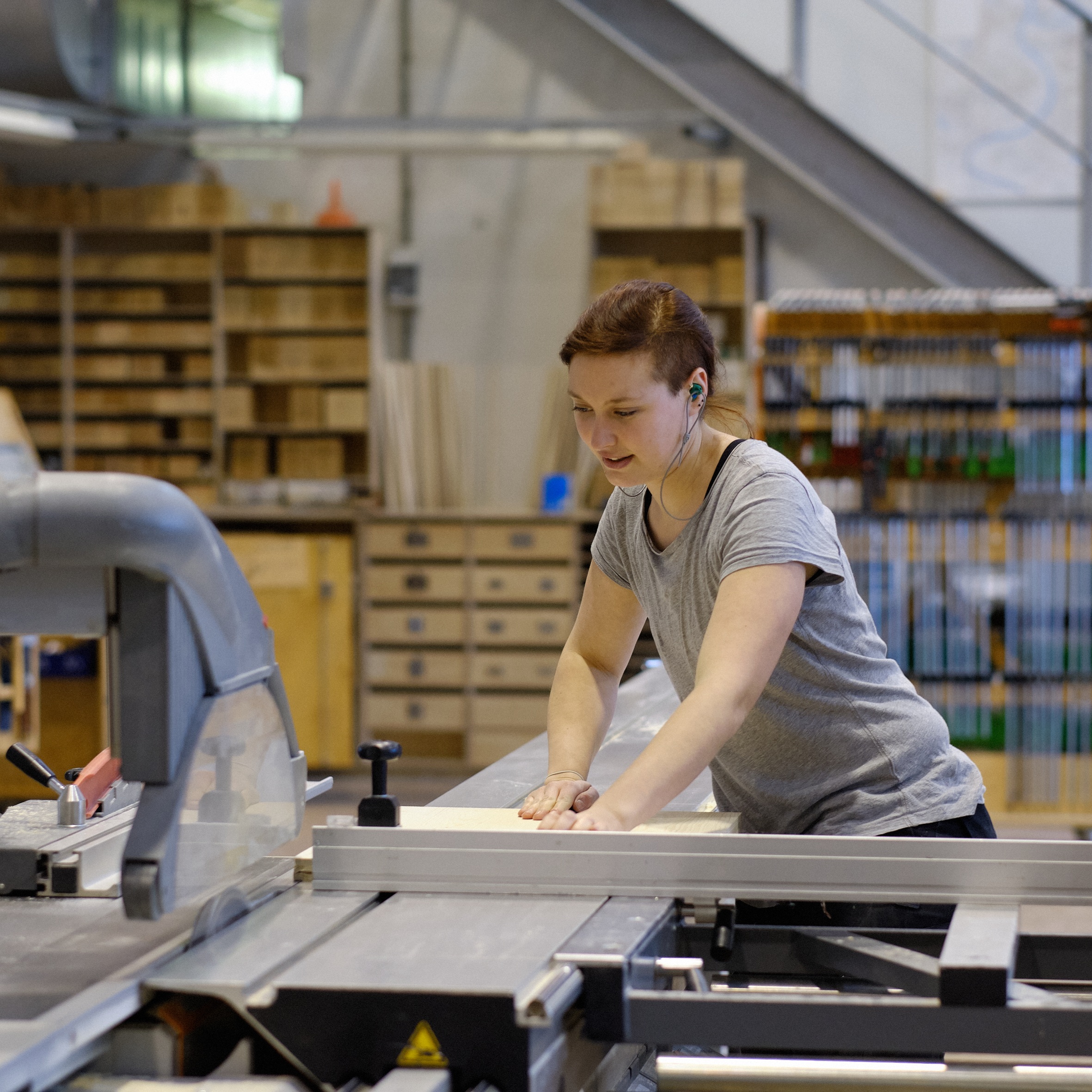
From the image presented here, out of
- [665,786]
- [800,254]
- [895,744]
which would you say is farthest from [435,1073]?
[800,254]

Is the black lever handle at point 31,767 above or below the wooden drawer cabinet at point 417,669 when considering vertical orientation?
above

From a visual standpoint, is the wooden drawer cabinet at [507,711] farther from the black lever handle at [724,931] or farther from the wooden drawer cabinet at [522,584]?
the black lever handle at [724,931]

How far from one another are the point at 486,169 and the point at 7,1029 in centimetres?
682

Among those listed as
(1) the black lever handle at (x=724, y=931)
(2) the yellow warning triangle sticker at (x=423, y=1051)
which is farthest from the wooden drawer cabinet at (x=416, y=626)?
(2) the yellow warning triangle sticker at (x=423, y=1051)

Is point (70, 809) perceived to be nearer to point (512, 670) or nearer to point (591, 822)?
point (591, 822)

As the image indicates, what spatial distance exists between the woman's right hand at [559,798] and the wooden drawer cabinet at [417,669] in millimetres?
4718

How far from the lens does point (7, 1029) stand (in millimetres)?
926

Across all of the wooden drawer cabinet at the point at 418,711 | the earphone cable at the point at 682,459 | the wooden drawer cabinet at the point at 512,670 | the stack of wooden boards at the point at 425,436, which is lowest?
the wooden drawer cabinet at the point at 418,711

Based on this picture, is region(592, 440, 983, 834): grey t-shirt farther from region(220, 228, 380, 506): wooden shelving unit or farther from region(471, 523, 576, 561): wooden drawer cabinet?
region(220, 228, 380, 506): wooden shelving unit

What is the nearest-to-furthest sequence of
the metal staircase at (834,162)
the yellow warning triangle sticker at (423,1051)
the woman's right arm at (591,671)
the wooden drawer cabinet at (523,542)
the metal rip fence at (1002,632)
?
the yellow warning triangle sticker at (423,1051)
the woman's right arm at (591,671)
the metal rip fence at (1002,632)
the wooden drawer cabinet at (523,542)
the metal staircase at (834,162)

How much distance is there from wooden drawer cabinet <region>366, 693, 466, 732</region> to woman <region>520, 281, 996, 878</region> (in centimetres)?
470

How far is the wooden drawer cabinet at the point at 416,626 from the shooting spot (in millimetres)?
6238

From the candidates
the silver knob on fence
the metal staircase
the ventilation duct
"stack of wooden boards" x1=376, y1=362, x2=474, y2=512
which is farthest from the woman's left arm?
the metal staircase

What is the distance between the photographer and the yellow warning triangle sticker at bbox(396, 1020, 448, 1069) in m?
0.97
